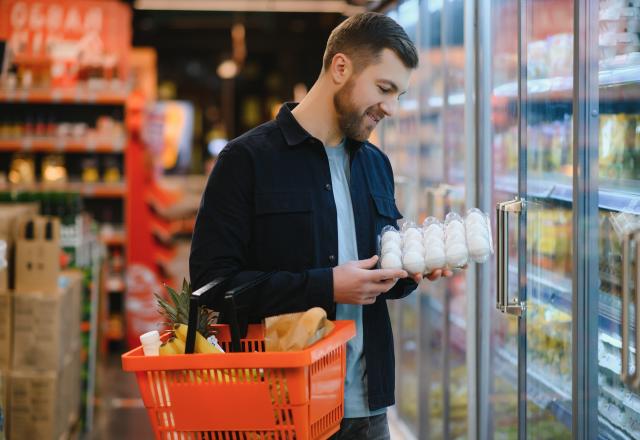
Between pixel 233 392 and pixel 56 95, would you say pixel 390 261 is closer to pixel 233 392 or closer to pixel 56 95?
pixel 233 392

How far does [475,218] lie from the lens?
8.02 feet

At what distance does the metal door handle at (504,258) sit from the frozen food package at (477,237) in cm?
64

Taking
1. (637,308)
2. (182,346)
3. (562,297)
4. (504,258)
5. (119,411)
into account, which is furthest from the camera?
(119,411)

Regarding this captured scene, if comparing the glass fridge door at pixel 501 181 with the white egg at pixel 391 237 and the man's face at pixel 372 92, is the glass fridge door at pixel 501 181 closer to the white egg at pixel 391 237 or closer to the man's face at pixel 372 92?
the man's face at pixel 372 92

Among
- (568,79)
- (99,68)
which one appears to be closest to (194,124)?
(99,68)

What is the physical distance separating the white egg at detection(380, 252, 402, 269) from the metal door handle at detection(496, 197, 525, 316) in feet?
2.51

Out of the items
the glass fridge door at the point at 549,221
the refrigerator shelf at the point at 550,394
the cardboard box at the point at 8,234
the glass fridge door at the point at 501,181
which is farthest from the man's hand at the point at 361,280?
the cardboard box at the point at 8,234

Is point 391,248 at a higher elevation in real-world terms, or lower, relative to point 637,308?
higher

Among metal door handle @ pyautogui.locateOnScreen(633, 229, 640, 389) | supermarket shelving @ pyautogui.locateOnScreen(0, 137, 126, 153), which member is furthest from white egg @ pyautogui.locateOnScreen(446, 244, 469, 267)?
supermarket shelving @ pyautogui.locateOnScreen(0, 137, 126, 153)

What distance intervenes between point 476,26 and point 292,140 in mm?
1643

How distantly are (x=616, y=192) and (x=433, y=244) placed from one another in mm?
632

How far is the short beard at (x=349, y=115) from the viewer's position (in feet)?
8.32

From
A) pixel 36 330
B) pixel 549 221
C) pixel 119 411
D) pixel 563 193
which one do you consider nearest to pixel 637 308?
pixel 563 193

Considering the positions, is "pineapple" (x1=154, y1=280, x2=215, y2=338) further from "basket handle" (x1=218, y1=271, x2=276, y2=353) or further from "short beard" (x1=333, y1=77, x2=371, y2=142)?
"short beard" (x1=333, y1=77, x2=371, y2=142)
